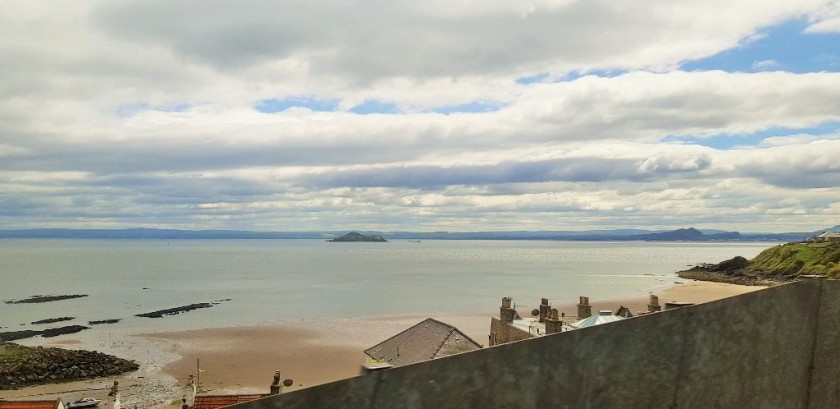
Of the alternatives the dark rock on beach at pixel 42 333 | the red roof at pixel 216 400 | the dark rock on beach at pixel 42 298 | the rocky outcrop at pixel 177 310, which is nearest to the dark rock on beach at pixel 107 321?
the dark rock on beach at pixel 42 333

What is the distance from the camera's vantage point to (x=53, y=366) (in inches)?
1924

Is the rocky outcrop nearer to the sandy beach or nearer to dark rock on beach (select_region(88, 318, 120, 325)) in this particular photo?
dark rock on beach (select_region(88, 318, 120, 325))

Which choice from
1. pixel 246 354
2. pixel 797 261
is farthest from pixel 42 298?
pixel 797 261

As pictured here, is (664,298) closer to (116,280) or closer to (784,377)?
(784,377)

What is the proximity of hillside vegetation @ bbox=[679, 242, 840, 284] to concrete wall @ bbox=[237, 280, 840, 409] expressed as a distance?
8071 centimetres

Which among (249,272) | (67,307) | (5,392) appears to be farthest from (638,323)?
(249,272)

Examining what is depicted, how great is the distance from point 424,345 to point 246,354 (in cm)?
2864

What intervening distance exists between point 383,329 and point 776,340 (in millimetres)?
67238

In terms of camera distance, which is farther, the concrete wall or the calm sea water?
the calm sea water

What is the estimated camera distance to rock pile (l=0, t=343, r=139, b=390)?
46.6 metres

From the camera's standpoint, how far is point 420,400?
3.66 m

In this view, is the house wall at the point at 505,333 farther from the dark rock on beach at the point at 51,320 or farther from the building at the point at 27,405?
the dark rock on beach at the point at 51,320

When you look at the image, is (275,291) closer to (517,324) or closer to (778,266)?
(517,324)

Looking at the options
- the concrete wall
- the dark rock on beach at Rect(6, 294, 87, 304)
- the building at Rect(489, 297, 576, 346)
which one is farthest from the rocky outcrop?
the concrete wall
